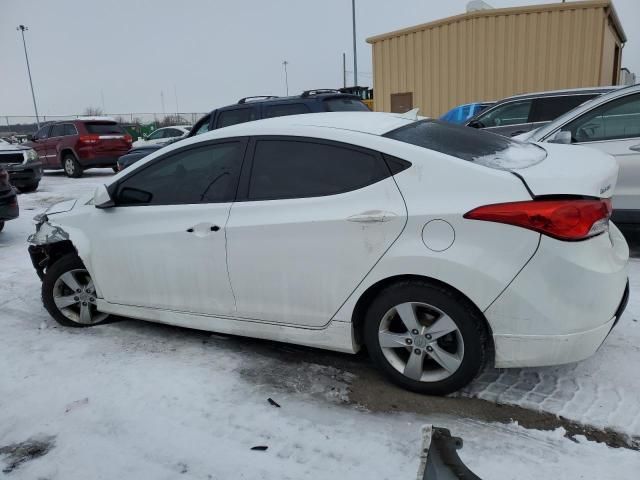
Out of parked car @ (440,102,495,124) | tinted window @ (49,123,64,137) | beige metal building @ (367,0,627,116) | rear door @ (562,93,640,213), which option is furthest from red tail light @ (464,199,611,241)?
tinted window @ (49,123,64,137)

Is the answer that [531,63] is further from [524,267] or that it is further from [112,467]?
[112,467]

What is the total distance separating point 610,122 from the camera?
5180 mm

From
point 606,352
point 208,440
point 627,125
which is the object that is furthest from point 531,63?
point 208,440

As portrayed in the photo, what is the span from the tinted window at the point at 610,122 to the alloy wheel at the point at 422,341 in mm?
3553

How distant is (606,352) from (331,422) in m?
1.85

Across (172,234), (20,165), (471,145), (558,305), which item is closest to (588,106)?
(471,145)

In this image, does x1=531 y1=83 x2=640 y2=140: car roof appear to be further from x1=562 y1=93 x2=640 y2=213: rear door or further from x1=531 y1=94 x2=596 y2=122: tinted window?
x1=531 y1=94 x2=596 y2=122: tinted window

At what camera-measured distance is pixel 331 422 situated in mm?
2709

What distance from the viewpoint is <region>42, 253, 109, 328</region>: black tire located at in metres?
3.93

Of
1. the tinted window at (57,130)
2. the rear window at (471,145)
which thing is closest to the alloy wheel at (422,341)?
the rear window at (471,145)

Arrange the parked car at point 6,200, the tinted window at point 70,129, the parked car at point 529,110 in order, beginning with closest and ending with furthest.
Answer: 1. the parked car at point 6,200
2. the parked car at point 529,110
3. the tinted window at point 70,129

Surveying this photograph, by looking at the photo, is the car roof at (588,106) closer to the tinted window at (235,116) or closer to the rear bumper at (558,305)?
the rear bumper at (558,305)

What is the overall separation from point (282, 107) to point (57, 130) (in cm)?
1096

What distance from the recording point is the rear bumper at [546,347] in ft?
8.30
